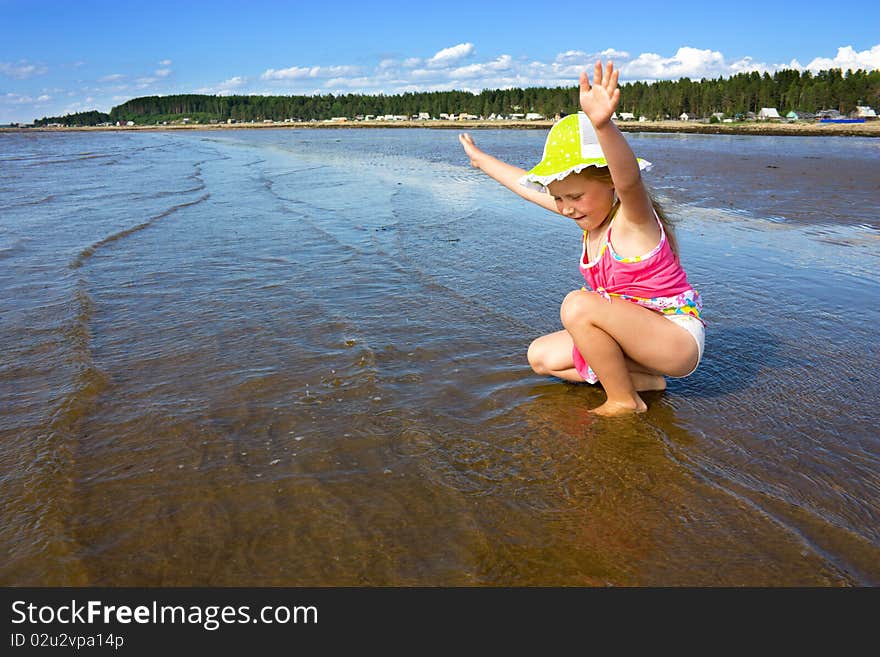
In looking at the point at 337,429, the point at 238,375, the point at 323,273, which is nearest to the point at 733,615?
the point at 337,429

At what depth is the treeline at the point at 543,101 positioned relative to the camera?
73.7m

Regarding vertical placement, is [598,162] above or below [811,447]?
above

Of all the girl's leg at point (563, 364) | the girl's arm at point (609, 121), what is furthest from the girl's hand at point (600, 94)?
the girl's leg at point (563, 364)

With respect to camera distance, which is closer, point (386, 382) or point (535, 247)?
point (386, 382)

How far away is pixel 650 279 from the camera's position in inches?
128

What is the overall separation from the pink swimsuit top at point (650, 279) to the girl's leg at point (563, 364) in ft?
1.17

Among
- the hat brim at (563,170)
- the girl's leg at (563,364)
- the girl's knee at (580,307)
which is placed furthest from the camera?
the girl's leg at (563,364)

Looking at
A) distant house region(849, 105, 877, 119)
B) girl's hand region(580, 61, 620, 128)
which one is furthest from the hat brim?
distant house region(849, 105, 877, 119)

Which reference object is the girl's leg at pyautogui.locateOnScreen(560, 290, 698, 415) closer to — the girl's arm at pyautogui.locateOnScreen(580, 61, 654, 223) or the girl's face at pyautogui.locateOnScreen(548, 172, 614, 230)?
the girl's face at pyautogui.locateOnScreen(548, 172, 614, 230)

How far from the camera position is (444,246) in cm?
760

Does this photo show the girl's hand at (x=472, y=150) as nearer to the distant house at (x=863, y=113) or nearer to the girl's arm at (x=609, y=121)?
the girl's arm at (x=609, y=121)

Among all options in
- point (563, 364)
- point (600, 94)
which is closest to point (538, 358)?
point (563, 364)

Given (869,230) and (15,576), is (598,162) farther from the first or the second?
(869,230)

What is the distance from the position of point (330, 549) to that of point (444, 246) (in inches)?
225
